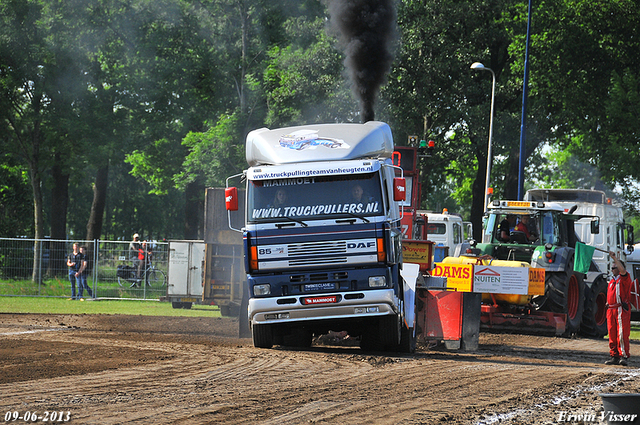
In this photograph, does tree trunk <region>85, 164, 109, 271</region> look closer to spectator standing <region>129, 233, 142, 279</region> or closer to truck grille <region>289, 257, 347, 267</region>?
spectator standing <region>129, 233, 142, 279</region>

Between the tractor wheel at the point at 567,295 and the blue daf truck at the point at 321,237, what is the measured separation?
6.11 meters

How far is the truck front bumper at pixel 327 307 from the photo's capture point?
40.9 feet

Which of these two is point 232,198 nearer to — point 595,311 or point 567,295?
point 567,295

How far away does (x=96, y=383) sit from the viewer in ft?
30.1

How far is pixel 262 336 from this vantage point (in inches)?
529

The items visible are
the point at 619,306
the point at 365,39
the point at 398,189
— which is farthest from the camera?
the point at 365,39

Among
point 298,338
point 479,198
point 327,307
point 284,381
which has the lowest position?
point 284,381

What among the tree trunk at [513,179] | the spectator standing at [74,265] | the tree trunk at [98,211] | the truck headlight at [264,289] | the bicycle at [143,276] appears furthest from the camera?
the tree trunk at [98,211]

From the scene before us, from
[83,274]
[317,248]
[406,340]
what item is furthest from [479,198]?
[317,248]

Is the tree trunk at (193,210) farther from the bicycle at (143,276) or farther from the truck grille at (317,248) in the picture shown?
the truck grille at (317,248)

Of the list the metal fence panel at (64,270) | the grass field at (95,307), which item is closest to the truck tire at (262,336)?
the grass field at (95,307)

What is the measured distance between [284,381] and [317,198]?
3.68m

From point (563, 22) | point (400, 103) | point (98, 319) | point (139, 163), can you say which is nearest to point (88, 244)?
point (98, 319)

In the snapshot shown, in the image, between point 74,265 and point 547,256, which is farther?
point 74,265
